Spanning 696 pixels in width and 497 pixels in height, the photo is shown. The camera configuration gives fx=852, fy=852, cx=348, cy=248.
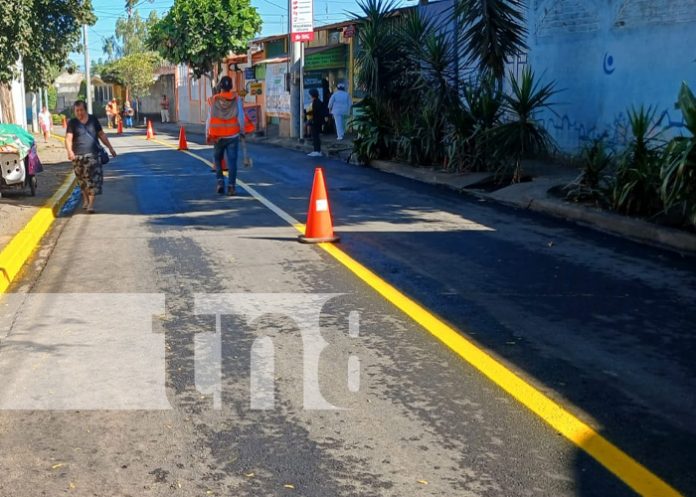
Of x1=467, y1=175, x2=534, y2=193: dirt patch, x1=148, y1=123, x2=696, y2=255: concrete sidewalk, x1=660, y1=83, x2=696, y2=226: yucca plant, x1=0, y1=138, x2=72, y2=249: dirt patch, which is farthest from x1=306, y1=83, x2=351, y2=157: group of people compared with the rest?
x1=660, y1=83, x2=696, y2=226: yucca plant

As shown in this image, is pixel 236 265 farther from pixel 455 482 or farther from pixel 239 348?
pixel 455 482

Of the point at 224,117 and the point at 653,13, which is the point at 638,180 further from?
the point at 224,117

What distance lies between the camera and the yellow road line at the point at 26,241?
801cm

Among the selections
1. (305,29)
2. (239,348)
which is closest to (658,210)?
(239,348)

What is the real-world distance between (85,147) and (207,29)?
31799 mm

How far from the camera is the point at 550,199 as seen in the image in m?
12.4

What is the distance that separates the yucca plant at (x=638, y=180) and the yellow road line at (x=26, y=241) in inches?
280

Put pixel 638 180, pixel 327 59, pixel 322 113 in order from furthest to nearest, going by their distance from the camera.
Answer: pixel 327 59 → pixel 322 113 → pixel 638 180

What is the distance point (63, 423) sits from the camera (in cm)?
441

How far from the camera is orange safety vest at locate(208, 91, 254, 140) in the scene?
42.9 ft

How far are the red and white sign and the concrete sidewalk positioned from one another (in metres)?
8.03

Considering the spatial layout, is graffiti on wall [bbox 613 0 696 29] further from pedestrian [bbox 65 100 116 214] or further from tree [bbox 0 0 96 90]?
tree [bbox 0 0 96 90]

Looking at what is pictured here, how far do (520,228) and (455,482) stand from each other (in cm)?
727

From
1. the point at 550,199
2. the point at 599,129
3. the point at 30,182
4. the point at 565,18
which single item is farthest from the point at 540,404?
the point at 565,18
